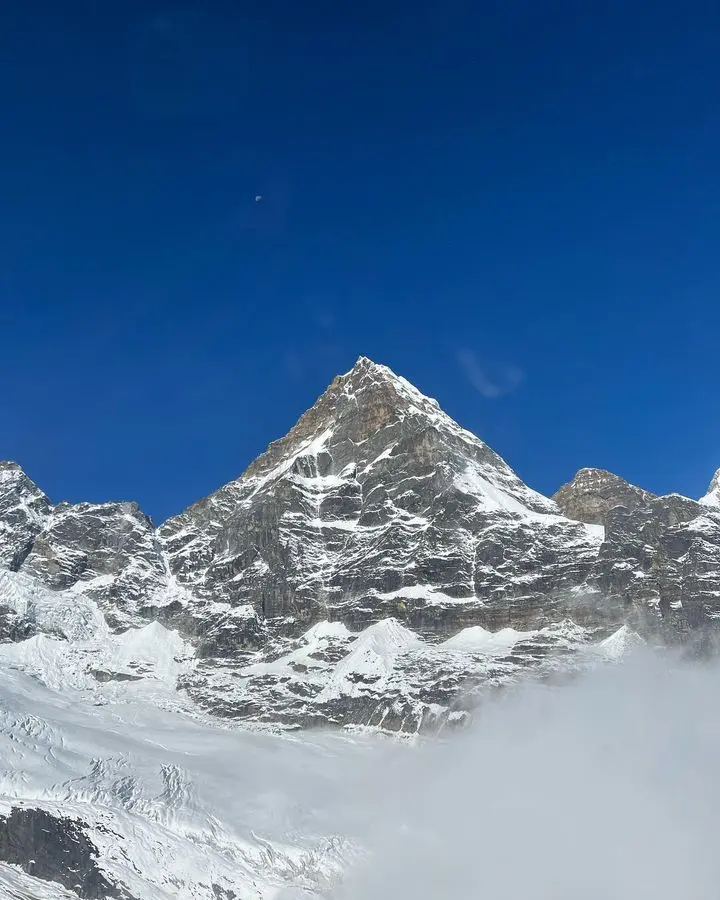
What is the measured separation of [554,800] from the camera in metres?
171

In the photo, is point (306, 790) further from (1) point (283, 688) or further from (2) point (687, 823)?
(2) point (687, 823)

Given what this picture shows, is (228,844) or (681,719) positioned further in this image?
(681,719)

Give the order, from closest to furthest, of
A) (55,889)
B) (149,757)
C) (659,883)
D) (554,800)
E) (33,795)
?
(55,889) → (33,795) → (659,883) → (149,757) → (554,800)

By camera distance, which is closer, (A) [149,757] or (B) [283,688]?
(A) [149,757]

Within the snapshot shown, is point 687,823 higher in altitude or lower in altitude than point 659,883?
higher

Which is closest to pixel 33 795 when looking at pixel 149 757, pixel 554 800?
pixel 149 757

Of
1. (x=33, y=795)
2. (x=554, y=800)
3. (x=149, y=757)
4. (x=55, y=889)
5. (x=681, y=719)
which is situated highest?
(x=681, y=719)

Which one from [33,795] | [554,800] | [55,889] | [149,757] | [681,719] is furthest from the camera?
[681,719]

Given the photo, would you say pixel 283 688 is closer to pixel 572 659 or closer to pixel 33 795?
pixel 572 659

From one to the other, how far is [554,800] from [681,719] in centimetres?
3860

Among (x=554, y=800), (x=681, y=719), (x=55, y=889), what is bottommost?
(x=55, y=889)

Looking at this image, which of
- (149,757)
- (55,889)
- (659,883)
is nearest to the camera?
(55,889)

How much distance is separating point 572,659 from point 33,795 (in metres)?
98.8

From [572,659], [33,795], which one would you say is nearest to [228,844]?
[33,795]
